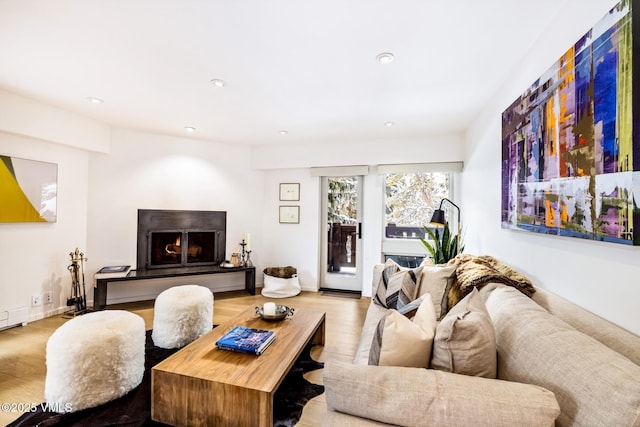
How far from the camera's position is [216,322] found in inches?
121

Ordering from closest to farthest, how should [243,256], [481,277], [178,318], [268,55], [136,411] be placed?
[136,411]
[481,277]
[268,55]
[178,318]
[243,256]

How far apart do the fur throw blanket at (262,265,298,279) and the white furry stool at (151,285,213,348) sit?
1.75m

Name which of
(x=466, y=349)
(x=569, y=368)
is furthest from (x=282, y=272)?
(x=569, y=368)

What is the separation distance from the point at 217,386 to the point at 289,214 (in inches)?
130

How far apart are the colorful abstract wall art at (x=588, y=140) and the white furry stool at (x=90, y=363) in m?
2.57

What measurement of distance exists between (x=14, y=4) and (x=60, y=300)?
3086 mm

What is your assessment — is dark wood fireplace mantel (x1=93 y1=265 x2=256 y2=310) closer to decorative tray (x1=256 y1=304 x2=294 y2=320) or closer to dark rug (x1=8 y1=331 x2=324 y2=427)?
dark rug (x1=8 y1=331 x2=324 y2=427)

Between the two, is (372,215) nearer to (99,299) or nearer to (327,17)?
(327,17)

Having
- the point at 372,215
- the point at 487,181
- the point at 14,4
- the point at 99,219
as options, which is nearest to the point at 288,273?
the point at 372,215

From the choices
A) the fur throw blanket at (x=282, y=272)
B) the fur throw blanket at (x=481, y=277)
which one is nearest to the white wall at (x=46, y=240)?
the fur throw blanket at (x=282, y=272)

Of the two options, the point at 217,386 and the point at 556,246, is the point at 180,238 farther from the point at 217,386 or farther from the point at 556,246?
the point at 556,246

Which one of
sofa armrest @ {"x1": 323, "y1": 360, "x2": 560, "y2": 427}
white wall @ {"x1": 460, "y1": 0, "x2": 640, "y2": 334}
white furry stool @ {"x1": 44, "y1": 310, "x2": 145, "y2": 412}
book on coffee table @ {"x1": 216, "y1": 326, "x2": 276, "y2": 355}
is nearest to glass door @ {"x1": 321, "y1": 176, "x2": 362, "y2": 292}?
white wall @ {"x1": 460, "y1": 0, "x2": 640, "y2": 334}

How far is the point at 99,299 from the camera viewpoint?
3234mm

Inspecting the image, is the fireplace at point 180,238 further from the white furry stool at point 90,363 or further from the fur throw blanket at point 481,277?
the fur throw blanket at point 481,277
